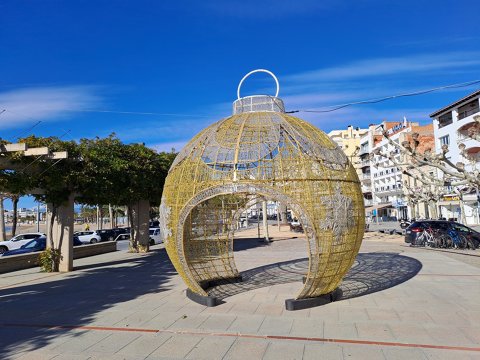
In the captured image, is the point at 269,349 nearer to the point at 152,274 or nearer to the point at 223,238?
the point at 223,238

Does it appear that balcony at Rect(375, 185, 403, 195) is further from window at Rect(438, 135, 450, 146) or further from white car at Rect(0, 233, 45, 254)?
white car at Rect(0, 233, 45, 254)

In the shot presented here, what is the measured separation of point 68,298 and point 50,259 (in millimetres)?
5571

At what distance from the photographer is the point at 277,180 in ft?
25.0

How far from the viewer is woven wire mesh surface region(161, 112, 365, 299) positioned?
754cm

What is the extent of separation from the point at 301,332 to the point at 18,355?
14.5 ft

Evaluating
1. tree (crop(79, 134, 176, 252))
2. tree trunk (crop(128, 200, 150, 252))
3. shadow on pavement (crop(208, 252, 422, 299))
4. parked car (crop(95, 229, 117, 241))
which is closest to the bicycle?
shadow on pavement (crop(208, 252, 422, 299))

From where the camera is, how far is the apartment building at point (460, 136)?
127ft

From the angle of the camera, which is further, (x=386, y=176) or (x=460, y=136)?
(x=386, y=176)

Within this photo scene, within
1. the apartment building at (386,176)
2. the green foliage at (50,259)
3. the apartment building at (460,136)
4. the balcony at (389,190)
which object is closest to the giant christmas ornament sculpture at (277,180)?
the green foliage at (50,259)

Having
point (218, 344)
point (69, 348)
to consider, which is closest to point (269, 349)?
point (218, 344)

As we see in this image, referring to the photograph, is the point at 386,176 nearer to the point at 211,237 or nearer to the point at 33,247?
the point at 33,247

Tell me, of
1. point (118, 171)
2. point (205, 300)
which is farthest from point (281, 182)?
point (118, 171)

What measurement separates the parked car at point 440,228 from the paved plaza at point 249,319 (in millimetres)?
8883

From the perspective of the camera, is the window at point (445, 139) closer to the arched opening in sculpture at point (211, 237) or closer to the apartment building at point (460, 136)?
the apartment building at point (460, 136)
